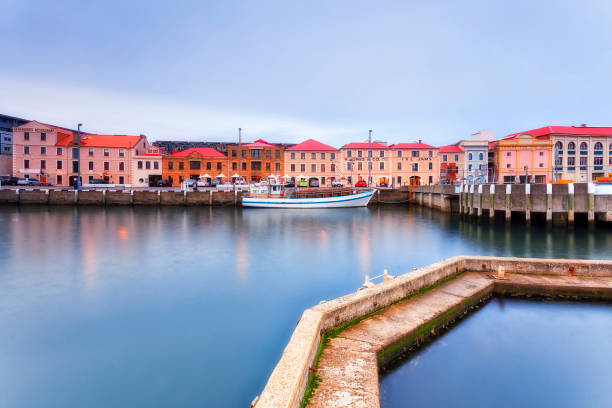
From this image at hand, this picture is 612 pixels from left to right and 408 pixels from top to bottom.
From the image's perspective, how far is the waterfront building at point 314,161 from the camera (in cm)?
6662

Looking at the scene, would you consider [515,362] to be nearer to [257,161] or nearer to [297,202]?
[297,202]

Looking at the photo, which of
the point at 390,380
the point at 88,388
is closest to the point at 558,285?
the point at 390,380

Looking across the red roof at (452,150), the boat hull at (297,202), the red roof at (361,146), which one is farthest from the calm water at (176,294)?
the red roof at (452,150)

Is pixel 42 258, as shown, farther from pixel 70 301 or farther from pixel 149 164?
pixel 149 164

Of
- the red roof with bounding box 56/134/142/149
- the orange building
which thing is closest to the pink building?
the red roof with bounding box 56/134/142/149

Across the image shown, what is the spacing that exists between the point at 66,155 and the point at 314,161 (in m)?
41.9

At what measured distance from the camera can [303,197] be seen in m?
46.4

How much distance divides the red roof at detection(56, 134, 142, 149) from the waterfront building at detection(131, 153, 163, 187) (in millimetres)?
2876

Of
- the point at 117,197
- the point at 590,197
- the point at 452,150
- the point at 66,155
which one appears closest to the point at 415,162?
the point at 452,150

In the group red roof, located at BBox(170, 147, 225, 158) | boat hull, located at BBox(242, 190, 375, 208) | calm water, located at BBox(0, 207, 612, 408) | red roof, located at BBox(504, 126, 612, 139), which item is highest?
red roof, located at BBox(504, 126, 612, 139)

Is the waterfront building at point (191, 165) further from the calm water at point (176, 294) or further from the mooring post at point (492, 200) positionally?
the mooring post at point (492, 200)

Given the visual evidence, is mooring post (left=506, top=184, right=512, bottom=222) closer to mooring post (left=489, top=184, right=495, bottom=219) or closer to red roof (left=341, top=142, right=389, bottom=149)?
mooring post (left=489, top=184, right=495, bottom=219)

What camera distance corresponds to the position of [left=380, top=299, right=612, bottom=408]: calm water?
5.83m

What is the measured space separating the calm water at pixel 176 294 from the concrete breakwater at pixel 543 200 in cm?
162
